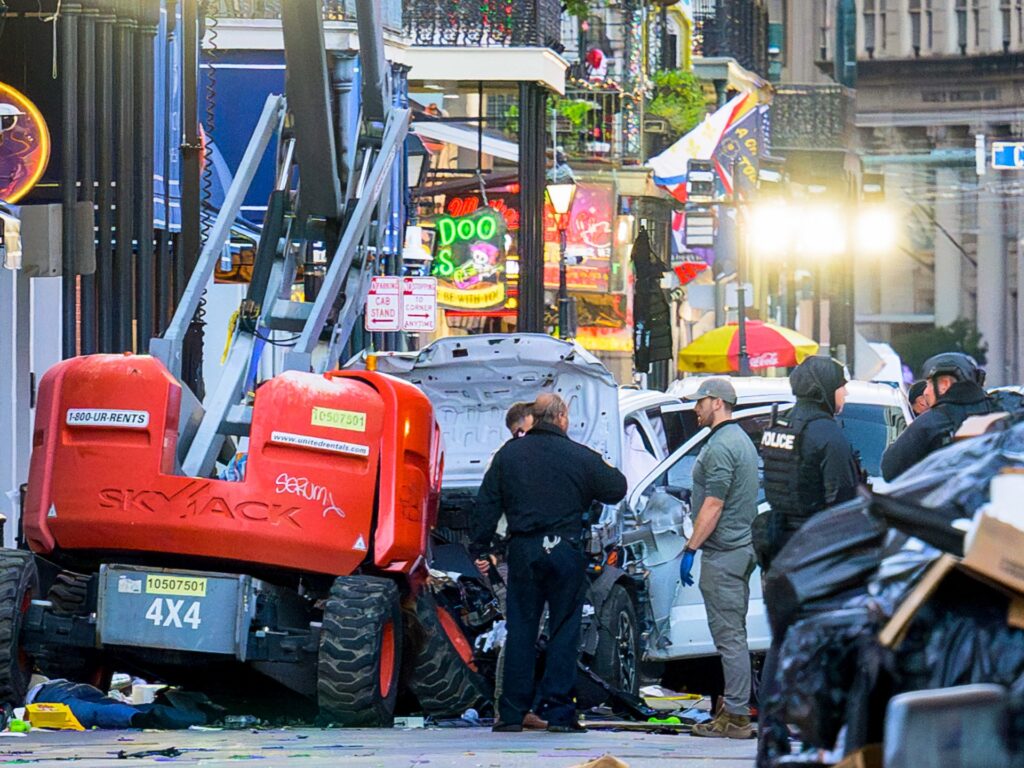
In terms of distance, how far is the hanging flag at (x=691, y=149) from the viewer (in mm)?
43375

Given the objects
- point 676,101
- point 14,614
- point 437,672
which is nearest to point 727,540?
point 437,672

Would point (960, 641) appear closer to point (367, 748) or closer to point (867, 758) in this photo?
point (867, 758)

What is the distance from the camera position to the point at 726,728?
39.1 feet

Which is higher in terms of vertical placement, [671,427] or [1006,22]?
[1006,22]

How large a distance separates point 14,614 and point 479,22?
77.3ft

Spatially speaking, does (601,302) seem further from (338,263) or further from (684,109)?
(338,263)

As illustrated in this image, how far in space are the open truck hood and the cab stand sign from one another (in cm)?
1221

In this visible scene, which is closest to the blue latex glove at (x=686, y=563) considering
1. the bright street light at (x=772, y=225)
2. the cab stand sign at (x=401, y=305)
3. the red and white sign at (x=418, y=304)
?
the cab stand sign at (x=401, y=305)

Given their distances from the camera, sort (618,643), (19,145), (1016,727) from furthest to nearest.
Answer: (19,145) < (618,643) < (1016,727)

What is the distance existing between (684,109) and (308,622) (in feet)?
126

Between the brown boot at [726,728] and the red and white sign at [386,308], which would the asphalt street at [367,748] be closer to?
the brown boot at [726,728]

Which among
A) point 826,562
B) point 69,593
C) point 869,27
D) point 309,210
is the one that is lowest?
point 69,593

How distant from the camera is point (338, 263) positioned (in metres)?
14.4

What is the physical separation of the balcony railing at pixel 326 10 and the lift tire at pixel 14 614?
1660cm
